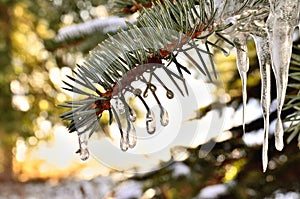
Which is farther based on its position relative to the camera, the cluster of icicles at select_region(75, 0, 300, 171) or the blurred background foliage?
the blurred background foliage

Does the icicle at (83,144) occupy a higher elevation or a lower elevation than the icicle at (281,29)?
lower

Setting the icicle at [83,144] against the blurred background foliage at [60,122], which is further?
the blurred background foliage at [60,122]

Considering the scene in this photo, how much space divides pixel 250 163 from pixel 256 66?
98 millimetres

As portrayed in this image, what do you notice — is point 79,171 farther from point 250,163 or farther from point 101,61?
point 101,61

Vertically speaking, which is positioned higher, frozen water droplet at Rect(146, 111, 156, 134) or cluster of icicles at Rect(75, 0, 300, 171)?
cluster of icicles at Rect(75, 0, 300, 171)

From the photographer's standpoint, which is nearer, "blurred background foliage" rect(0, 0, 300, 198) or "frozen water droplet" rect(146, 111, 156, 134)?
"frozen water droplet" rect(146, 111, 156, 134)

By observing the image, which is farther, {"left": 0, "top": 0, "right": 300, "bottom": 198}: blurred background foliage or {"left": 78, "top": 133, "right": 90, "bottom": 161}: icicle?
{"left": 0, "top": 0, "right": 300, "bottom": 198}: blurred background foliage

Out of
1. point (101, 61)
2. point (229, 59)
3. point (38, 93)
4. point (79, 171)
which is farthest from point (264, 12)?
point (79, 171)

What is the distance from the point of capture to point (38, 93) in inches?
39.9

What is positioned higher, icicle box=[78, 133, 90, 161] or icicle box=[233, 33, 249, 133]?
icicle box=[233, 33, 249, 133]

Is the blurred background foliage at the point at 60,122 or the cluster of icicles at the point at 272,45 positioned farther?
the blurred background foliage at the point at 60,122

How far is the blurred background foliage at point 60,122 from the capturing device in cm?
41

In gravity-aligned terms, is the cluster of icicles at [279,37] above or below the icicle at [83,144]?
above

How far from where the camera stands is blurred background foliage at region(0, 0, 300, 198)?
407mm
